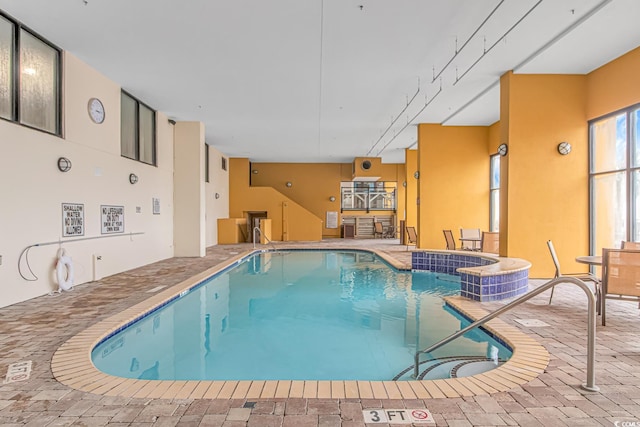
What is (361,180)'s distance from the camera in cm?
1645

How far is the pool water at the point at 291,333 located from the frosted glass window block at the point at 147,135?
3320 mm

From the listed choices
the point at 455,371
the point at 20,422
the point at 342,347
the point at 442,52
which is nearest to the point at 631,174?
the point at 442,52

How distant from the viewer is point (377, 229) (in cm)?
1698

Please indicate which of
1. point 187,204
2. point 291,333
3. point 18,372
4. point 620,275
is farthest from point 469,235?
point 18,372

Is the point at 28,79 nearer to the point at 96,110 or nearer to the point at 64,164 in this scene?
the point at 64,164

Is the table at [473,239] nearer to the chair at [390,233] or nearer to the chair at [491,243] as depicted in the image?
the chair at [491,243]

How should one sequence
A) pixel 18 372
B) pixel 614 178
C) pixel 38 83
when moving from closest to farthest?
1. pixel 18 372
2. pixel 38 83
3. pixel 614 178

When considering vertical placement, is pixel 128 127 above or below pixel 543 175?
above

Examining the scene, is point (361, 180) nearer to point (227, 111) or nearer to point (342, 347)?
point (227, 111)

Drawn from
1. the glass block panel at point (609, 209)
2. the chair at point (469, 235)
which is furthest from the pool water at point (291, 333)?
the chair at point (469, 235)

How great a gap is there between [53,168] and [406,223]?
397 inches

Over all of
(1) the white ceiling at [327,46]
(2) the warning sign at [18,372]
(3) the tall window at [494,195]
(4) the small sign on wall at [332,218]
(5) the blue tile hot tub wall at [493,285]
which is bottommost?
(2) the warning sign at [18,372]

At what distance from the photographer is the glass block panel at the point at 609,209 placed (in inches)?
228

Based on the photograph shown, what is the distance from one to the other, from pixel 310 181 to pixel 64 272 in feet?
40.4
